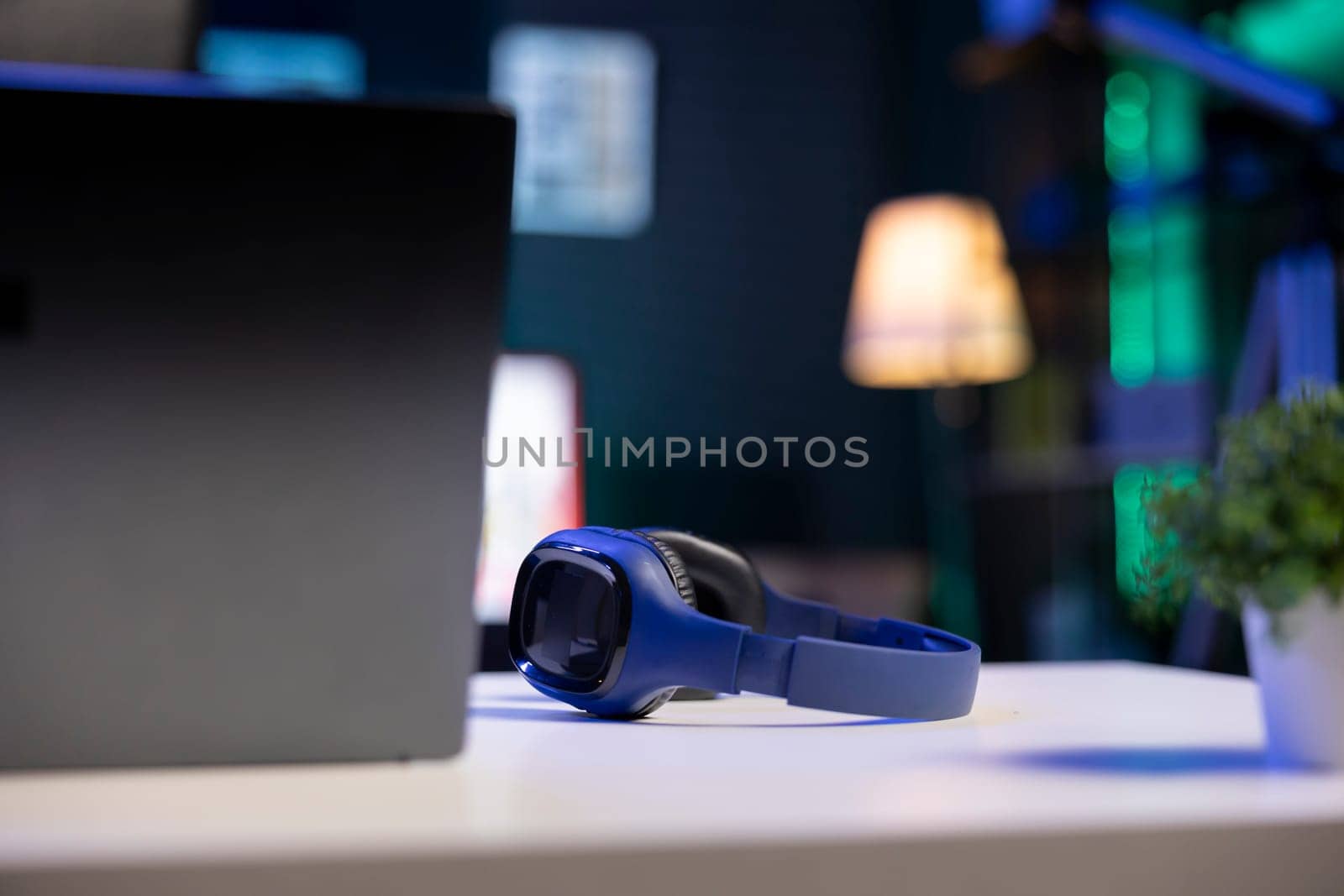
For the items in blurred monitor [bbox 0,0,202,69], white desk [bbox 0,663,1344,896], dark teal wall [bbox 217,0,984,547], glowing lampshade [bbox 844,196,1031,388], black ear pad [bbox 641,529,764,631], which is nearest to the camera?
white desk [bbox 0,663,1344,896]

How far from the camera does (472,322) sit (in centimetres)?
43

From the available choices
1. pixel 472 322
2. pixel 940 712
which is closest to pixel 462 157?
pixel 472 322

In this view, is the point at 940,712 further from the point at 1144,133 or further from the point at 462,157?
the point at 1144,133

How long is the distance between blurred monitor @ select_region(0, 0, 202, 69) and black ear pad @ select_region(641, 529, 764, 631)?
1.21 ft

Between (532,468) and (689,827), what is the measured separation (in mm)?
3377

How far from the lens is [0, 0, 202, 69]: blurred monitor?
554 mm

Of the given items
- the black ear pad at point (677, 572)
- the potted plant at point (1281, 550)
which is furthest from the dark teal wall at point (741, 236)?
the potted plant at point (1281, 550)

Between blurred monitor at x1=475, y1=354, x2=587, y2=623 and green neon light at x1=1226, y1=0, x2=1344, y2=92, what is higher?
green neon light at x1=1226, y1=0, x2=1344, y2=92

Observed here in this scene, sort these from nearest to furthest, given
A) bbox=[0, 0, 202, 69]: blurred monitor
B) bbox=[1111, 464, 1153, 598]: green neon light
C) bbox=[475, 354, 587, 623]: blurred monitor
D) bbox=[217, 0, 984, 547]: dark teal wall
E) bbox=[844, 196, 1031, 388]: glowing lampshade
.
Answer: bbox=[0, 0, 202, 69]: blurred monitor, bbox=[1111, 464, 1153, 598]: green neon light, bbox=[475, 354, 587, 623]: blurred monitor, bbox=[844, 196, 1031, 388]: glowing lampshade, bbox=[217, 0, 984, 547]: dark teal wall

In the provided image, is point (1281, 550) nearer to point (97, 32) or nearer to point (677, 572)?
point (677, 572)

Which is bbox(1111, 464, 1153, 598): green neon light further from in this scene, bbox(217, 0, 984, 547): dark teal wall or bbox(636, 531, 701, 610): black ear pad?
bbox(636, 531, 701, 610): black ear pad

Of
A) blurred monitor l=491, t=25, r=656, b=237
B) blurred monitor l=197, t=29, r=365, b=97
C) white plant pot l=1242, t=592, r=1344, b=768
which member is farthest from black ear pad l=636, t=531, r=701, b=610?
blurred monitor l=197, t=29, r=365, b=97

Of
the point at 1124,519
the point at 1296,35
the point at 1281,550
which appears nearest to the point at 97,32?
the point at 1281,550

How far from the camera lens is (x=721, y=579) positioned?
759mm
